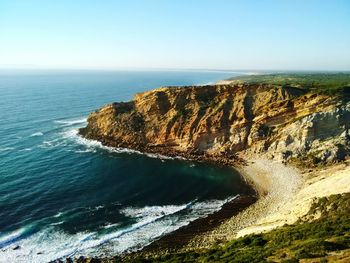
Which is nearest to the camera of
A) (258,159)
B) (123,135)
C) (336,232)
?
(336,232)

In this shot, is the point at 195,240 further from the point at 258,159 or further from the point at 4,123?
the point at 4,123

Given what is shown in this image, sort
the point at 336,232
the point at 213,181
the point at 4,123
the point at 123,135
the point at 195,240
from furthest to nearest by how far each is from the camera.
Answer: the point at 4,123 < the point at 123,135 < the point at 213,181 < the point at 195,240 < the point at 336,232

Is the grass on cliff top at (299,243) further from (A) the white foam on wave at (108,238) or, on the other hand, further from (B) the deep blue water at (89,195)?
(B) the deep blue water at (89,195)

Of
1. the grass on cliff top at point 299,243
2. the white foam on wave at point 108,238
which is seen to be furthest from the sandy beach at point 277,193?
the white foam on wave at point 108,238

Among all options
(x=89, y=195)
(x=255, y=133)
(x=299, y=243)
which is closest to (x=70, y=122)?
(x=89, y=195)

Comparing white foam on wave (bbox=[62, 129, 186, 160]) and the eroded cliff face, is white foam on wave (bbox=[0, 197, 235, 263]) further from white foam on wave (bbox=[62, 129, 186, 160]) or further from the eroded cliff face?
the eroded cliff face

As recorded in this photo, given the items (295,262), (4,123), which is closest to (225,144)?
(295,262)

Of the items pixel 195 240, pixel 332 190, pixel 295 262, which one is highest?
pixel 295 262

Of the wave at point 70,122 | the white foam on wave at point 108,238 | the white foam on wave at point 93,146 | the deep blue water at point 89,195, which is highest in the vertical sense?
the wave at point 70,122
